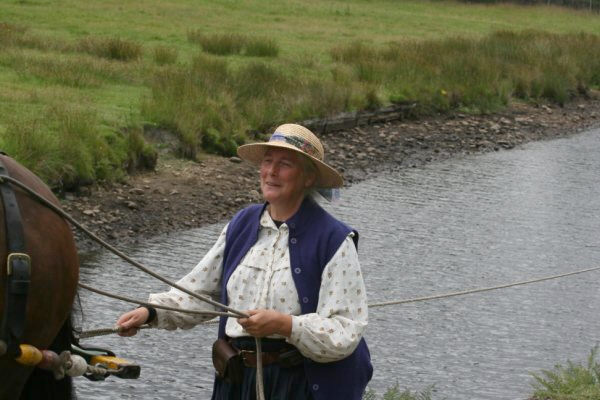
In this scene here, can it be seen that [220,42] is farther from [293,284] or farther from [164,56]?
[293,284]

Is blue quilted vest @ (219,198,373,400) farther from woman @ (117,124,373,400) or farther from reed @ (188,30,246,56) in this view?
reed @ (188,30,246,56)

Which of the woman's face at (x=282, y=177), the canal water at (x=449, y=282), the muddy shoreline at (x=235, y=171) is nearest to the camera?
the woman's face at (x=282, y=177)

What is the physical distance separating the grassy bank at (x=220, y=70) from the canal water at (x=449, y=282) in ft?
5.14

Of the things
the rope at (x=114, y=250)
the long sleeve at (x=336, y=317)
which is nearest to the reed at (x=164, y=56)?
the rope at (x=114, y=250)

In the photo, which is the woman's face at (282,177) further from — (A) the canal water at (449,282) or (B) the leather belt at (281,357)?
(A) the canal water at (449,282)

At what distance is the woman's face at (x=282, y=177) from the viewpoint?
4289 millimetres

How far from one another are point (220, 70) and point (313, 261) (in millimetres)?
14727

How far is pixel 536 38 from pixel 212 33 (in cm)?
1001

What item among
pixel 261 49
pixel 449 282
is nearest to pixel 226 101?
pixel 449 282

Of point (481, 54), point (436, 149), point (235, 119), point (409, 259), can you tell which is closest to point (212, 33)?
point (481, 54)

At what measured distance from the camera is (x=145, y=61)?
1959cm

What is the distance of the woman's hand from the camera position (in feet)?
13.3

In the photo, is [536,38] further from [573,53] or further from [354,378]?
[354,378]

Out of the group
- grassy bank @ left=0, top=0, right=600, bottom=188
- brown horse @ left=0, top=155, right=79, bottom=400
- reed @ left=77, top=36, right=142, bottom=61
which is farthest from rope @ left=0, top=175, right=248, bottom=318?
reed @ left=77, top=36, right=142, bottom=61
